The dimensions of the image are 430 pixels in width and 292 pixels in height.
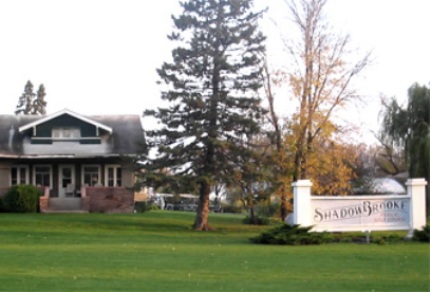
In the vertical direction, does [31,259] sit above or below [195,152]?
below

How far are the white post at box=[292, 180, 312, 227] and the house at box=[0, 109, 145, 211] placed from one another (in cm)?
2028

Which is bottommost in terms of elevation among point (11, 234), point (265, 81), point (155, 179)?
point (11, 234)

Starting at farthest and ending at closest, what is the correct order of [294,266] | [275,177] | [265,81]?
[265,81] → [275,177] → [294,266]

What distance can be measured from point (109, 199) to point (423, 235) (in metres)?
23.4

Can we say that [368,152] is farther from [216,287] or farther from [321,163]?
[216,287]

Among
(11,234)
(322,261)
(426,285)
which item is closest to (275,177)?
(11,234)

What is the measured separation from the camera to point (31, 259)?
16.4 meters

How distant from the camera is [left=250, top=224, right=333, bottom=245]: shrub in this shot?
2247cm

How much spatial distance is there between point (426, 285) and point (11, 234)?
60.9 ft

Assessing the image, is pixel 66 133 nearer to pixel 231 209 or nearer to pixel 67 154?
pixel 67 154

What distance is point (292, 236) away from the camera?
22547mm

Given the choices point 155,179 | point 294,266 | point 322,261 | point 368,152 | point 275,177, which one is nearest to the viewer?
point 294,266

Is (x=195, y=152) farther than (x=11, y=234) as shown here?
Yes

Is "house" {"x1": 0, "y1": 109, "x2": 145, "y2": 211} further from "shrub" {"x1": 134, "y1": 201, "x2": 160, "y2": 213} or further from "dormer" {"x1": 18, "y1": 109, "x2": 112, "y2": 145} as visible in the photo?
"shrub" {"x1": 134, "y1": 201, "x2": 160, "y2": 213}
